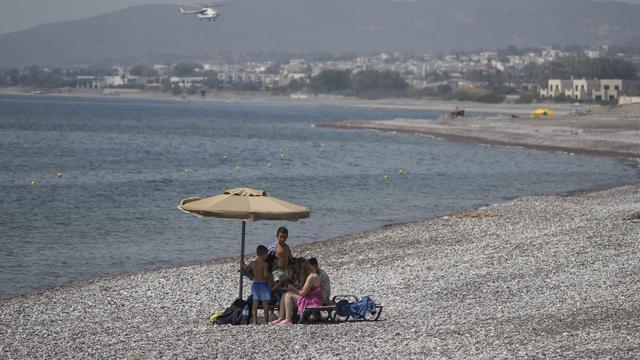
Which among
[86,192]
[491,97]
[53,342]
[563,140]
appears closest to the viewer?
[53,342]

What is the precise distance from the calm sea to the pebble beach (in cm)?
342

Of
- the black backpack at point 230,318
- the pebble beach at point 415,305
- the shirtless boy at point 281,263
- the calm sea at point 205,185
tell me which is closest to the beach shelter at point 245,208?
the shirtless boy at point 281,263

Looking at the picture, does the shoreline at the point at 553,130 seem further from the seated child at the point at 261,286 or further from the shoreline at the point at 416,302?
the seated child at the point at 261,286

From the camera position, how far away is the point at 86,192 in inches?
1602

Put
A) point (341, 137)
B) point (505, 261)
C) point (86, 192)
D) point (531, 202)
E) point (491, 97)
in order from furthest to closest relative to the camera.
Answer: point (491, 97) < point (341, 137) < point (86, 192) < point (531, 202) < point (505, 261)

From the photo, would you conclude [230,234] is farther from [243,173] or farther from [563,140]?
[563,140]

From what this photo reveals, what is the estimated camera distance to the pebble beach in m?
12.7

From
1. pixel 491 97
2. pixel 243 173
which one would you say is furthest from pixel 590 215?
pixel 491 97

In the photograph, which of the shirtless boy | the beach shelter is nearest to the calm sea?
the beach shelter

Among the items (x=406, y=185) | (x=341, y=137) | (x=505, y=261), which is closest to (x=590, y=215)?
(x=505, y=261)

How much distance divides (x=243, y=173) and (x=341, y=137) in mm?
34730

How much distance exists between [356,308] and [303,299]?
0.69 meters

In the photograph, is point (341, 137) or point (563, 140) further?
point (341, 137)

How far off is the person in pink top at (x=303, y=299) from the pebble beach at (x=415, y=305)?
0.44 metres
